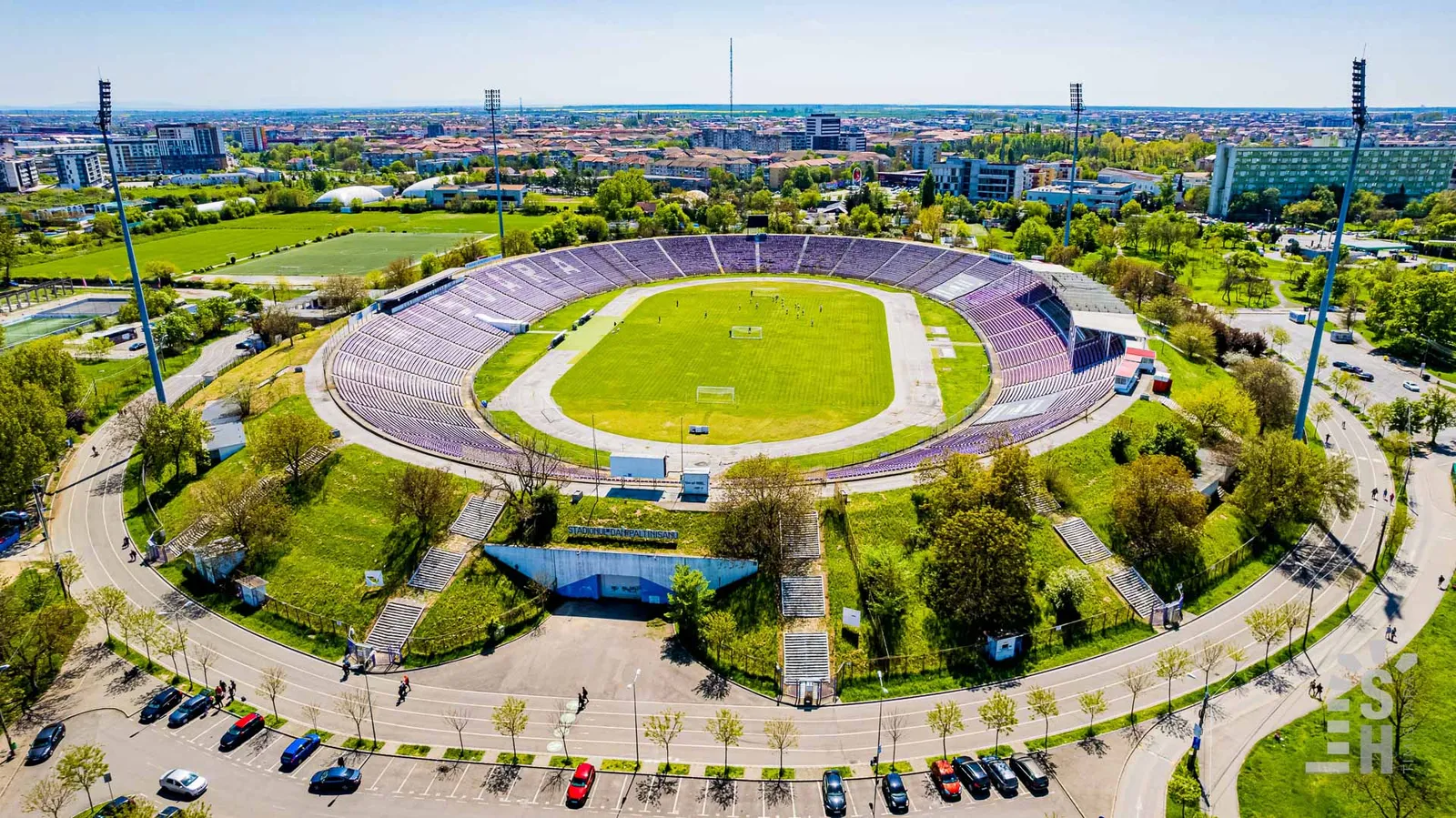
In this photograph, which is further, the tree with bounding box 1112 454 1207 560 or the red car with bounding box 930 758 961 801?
the tree with bounding box 1112 454 1207 560

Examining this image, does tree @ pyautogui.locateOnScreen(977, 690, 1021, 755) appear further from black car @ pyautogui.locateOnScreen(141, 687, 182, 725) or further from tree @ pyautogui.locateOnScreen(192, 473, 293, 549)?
tree @ pyautogui.locateOnScreen(192, 473, 293, 549)

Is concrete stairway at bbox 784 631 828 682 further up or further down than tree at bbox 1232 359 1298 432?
further down

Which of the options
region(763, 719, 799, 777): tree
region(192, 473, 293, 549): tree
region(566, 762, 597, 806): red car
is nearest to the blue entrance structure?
region(763, 719, 799, 777): tree

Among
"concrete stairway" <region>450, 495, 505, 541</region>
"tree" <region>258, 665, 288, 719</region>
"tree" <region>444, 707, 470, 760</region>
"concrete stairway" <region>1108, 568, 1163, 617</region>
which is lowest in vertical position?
"tree" <region>444, 707, 470, 760</region>

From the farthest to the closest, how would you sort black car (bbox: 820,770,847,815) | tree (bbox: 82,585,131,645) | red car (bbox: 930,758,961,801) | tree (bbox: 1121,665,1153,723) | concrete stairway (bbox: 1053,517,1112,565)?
concrete stairway (bbox: 1053,517,1112,565) < tree (bbox: 82,585,131,645) < tree (bbox: 1121,665,1153,723) < red car (bbox: 930,758,961,801) < black car (bbox: 820,770,847,815)

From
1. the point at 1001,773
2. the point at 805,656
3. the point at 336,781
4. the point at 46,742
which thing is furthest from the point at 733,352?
the point at 46,742

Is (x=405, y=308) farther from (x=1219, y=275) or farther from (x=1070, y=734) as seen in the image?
(x=1219, y=275)

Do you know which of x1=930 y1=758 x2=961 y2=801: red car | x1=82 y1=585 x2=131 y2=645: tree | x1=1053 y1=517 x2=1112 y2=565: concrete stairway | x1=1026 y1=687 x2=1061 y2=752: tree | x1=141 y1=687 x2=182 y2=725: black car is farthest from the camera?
x1=1053 y1=517 x2=1112 y2=565: concrete stairway
